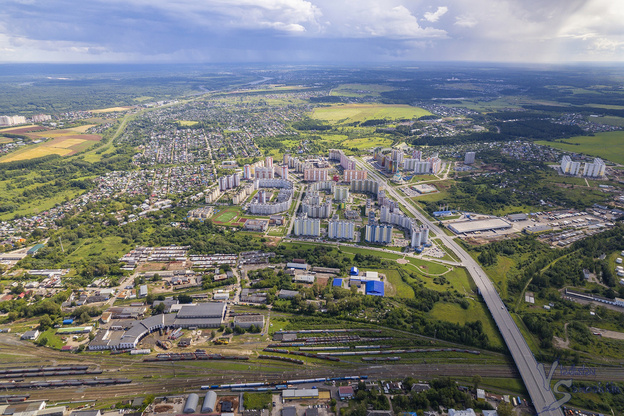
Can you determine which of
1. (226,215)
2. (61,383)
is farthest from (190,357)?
(226,215)

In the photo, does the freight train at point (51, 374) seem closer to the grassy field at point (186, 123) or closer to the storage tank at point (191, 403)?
the storage tank at point (191, 403)

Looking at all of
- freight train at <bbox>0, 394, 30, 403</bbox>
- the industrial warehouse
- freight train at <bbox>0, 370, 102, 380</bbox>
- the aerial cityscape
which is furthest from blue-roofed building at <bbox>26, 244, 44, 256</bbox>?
freight train at <bbox>0, 394, 30, 403</bbox>

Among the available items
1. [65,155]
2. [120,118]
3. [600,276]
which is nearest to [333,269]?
[600,276]

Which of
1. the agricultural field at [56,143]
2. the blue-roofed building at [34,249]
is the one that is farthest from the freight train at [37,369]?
the agricultural field at [56,143]

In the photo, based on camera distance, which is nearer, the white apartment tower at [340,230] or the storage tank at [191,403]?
the storage tank at [191,403]

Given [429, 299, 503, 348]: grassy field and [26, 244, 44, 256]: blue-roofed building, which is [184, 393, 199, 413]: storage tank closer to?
[429, 299, 503, 348]: grassy field

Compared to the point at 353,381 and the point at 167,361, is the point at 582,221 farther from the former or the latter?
the point at 167,361
